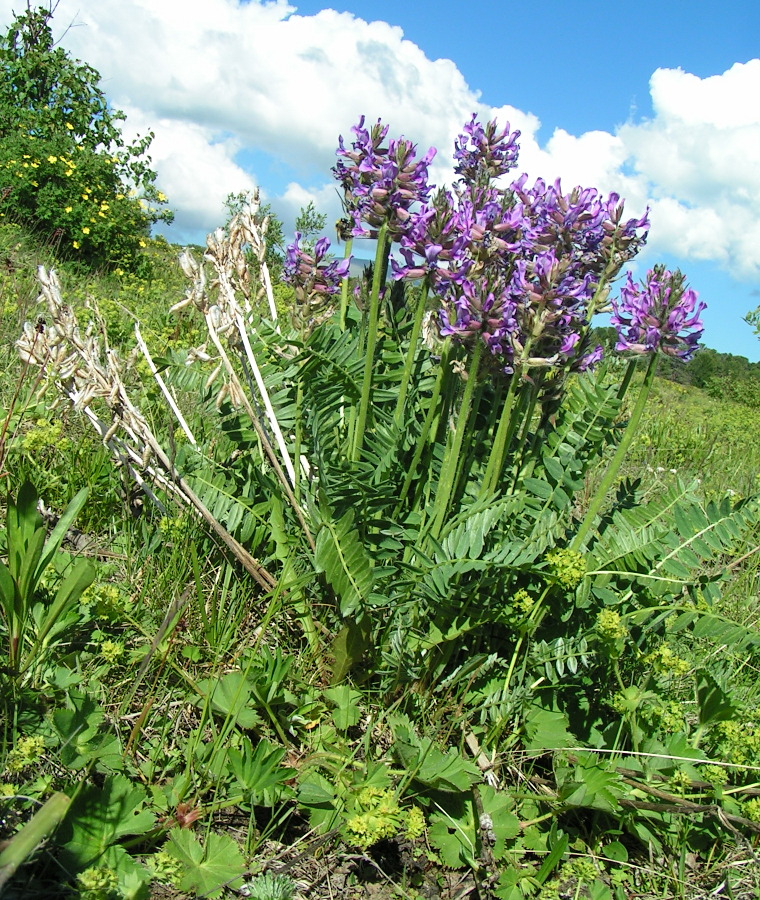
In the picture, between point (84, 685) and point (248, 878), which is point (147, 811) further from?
point (84, 685)

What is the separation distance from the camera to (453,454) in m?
1.79

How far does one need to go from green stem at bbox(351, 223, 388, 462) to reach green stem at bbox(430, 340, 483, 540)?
0.79ft

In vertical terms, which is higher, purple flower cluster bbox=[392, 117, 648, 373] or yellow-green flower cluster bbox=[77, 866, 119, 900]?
purple flower cluster bbox=[392, 117, 648, 373]

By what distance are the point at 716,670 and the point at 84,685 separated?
1.72 m

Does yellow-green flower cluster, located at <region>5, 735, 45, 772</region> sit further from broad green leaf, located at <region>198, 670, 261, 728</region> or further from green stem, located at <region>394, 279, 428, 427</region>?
green stem, located at <region>394, 279, 428, 427</region>

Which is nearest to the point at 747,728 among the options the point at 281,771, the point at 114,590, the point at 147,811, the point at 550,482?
the point at 550,482

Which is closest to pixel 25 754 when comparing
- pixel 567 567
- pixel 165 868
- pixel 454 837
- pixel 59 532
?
pixel 165 868

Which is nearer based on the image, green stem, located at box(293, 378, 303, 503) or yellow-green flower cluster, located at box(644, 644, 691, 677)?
yellow-green flower cluster, located at box(644, 644, 691, 677)

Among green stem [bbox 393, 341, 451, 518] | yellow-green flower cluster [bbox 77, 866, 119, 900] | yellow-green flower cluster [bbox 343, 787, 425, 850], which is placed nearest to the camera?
yellow-green flower cluster [bbox 77, 866, 119, 900]

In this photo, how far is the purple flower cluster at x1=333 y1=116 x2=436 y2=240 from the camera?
1810 millimetres

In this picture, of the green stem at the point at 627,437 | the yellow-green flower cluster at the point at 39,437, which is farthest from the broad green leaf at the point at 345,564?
the yellow-green flower cluster at the point at 39,437

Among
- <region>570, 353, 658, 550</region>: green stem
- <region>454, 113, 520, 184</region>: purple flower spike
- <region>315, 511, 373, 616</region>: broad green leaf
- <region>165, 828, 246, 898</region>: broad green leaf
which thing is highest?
<region>454, 113, 520, 184</region>: purple flower spike

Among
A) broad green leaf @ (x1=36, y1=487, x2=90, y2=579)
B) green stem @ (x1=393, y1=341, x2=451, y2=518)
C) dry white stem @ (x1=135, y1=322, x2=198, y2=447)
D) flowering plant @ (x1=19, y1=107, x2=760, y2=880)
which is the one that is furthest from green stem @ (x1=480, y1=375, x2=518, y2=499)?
broad green leaf @ (x1=36, y1=487, x2=90, y2=579)

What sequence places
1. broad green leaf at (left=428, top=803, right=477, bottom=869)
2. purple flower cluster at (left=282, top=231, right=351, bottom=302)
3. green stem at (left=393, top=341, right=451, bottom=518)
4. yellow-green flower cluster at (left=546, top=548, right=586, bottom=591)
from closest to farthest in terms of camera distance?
1. broad green leaf at (left=428, top=803, right=477, bottom=869)
2. yellow-green flower cluster at (left=546, top=548, right=586, bottom=591)
3. green stem at (left=393, top=341, right=451, bottom=518)
4. purple flower cluster at (left=282, top=231, right=351, bottom=302)
